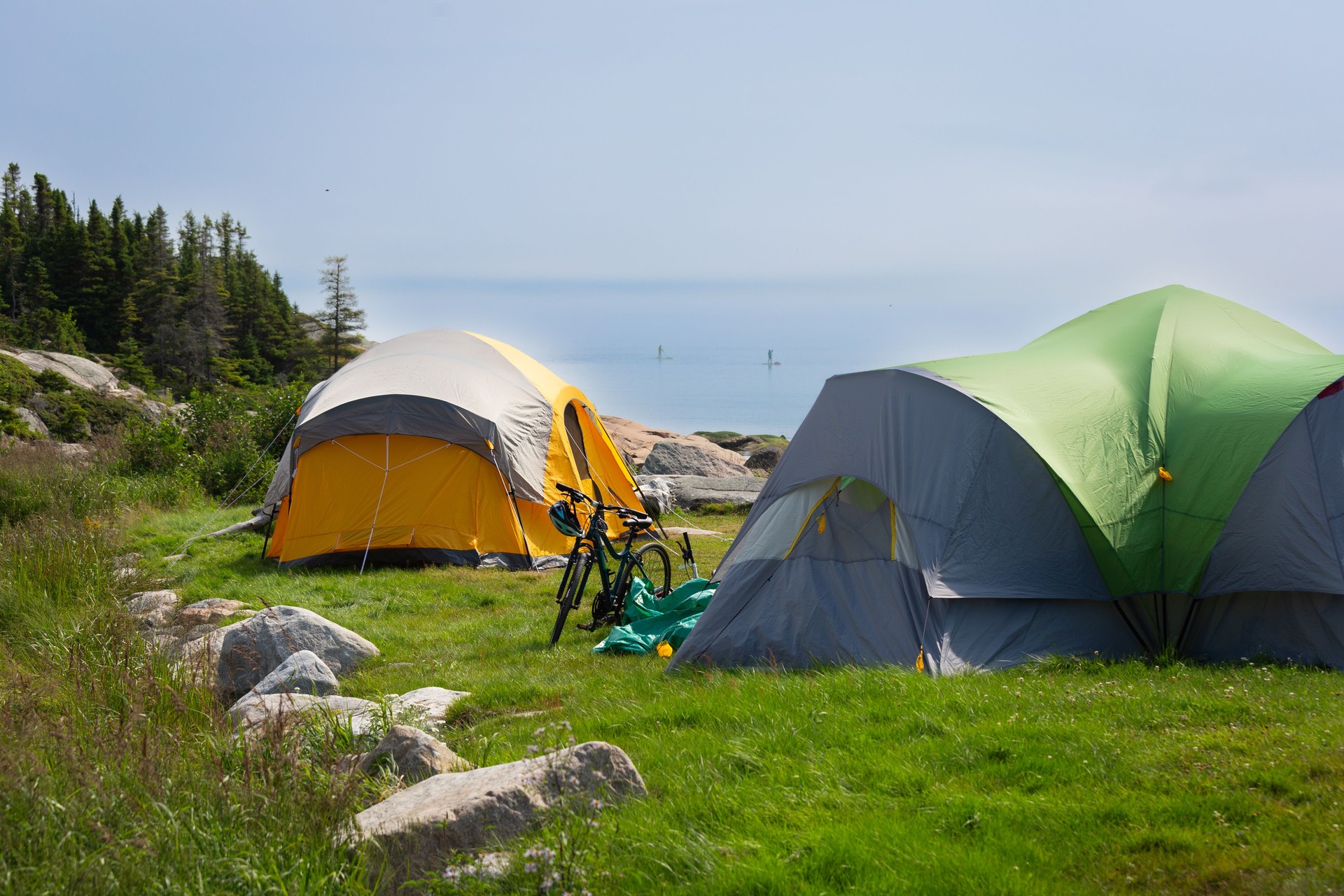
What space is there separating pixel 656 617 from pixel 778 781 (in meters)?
3.99

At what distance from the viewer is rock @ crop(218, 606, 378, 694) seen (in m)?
7.08

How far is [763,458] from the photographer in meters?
22.6

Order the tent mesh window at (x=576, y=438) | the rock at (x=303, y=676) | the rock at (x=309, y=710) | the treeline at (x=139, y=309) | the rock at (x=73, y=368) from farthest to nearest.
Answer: the treeline at (x=139, y=309) < the rock at (x=73, y=368) < the tent mesh window at (x=576, y=438) < the rock at (x=303, y=676) < the rock at (x=309, y=710)

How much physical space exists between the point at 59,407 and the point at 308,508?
20.2 meters

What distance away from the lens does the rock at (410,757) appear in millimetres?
4273

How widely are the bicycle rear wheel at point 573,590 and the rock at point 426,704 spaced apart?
4.71 feet

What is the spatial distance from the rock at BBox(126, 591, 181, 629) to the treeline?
116 ft

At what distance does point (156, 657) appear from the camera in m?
5.82

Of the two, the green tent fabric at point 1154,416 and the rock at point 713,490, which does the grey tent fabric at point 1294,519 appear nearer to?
the green tent fabric at point 1154,416

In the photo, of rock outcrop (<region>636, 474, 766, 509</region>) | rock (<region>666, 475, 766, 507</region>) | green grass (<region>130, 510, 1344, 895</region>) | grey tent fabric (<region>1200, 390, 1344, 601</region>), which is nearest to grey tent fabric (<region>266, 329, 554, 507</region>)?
rock outcrop (<region>636, 474, 766, 509</region>)

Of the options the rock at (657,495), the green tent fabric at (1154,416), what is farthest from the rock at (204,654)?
the rock at (657,495)

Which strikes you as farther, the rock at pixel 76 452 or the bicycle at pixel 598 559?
the rock at pixel 76 452

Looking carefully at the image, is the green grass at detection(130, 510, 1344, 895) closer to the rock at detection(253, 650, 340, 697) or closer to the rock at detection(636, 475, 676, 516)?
the rock at detection(253, 650, 340, 697)

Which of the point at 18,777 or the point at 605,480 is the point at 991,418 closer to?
the point at 18,777
